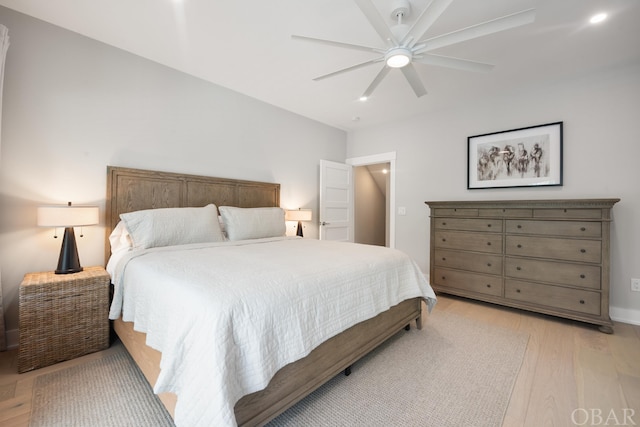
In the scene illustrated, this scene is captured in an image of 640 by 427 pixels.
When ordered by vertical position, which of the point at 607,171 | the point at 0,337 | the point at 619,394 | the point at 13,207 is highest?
the point at 607,171

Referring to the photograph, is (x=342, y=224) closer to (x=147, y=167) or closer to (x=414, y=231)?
(x=414, y=231)

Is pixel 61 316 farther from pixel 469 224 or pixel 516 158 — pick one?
pixel 516 158

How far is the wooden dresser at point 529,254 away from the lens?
7.97ft

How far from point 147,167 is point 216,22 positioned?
1.51m

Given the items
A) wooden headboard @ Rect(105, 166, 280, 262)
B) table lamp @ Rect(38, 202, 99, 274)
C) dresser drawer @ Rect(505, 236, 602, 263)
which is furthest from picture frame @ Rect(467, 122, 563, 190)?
table lamp @ Rect(38, 202, 99, 274)

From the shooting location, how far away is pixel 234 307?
1108 millimetres

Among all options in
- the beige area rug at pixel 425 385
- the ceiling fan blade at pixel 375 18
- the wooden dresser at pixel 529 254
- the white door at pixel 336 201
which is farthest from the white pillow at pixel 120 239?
the wooden dresser at pixel 529 254

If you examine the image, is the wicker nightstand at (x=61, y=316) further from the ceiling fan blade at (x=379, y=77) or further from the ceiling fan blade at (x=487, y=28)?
the ceiling fan blade at (x=487, y=28)

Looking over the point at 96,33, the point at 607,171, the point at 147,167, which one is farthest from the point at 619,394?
the point at 96,33

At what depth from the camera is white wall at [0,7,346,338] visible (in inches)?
82.1

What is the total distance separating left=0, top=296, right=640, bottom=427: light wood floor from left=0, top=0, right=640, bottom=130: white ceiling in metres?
2.51

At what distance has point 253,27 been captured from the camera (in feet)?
7.11

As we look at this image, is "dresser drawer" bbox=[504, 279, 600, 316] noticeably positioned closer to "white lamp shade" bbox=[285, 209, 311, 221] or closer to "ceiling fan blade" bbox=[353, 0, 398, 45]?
"white lamp shade" bbox=[285, 209, 311, 221]

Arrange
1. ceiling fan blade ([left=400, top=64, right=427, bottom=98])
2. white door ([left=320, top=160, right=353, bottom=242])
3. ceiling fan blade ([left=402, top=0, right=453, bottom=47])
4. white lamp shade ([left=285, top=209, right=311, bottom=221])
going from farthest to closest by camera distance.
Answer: white door ([left=320, top=160, right=353, bottom=242]) < white lamp shade ([left=285, top=209, right=311, bottom=221]) < ceiling fan blade ([left=400, top=64, right=427, bottom=98]) < ceiling fan blade ([left=402, top=0, right=453, bottom=47])
